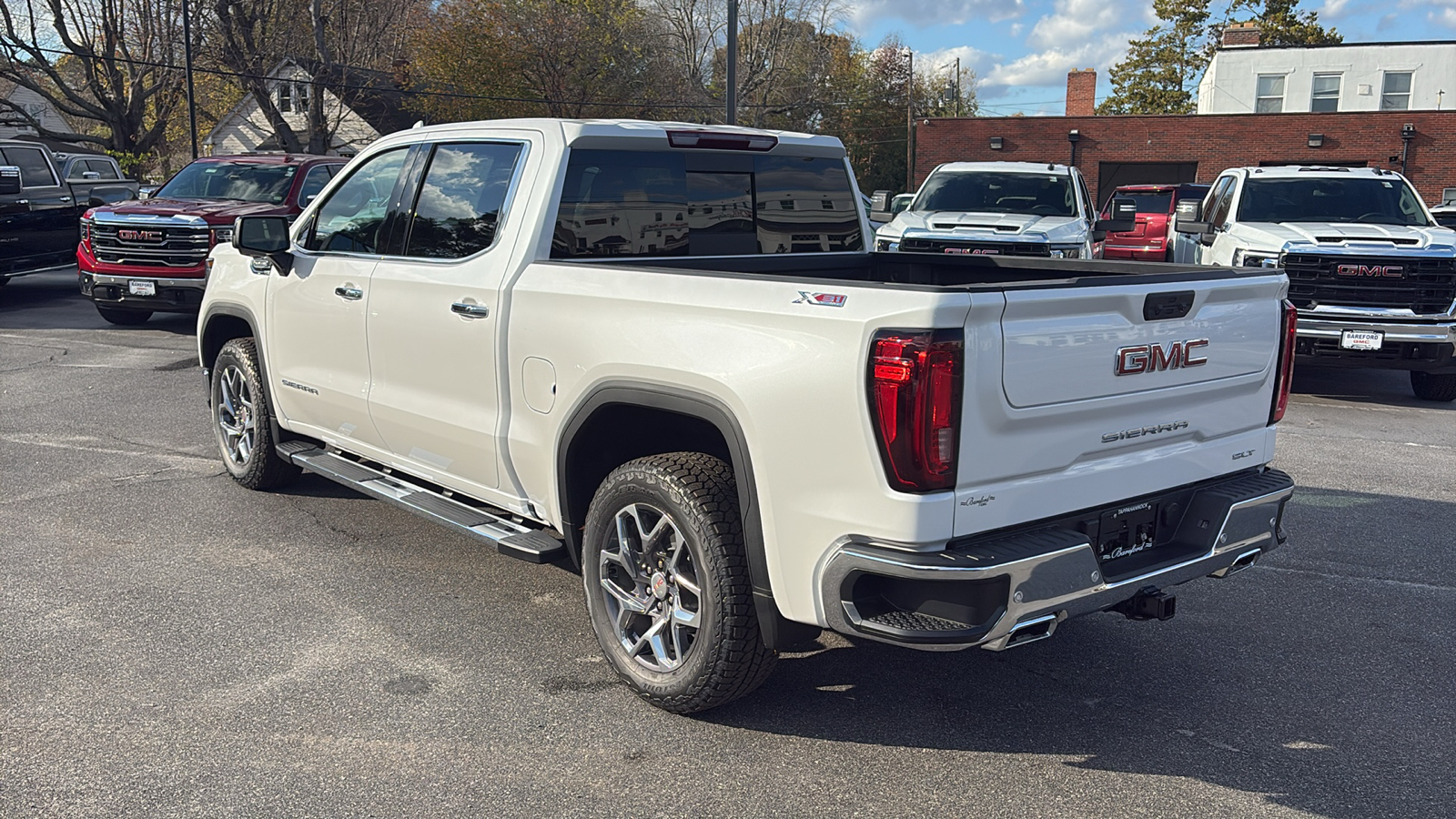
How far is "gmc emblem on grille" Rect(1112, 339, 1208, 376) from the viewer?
11.2 ft

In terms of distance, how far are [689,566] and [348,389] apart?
2.24m

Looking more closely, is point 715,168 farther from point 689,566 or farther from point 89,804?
point 89,804

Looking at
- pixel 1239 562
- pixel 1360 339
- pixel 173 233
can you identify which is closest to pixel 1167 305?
pixel 1239 562

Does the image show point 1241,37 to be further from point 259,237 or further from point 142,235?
point 259,237

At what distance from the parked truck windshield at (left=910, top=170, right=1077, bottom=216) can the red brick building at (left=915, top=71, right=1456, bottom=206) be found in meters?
22.6

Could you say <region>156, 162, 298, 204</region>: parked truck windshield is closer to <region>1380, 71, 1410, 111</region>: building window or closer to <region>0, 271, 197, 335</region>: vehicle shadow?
<region>0, 271, 197, 335</region>: vehicle shadow

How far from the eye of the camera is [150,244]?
12.6m

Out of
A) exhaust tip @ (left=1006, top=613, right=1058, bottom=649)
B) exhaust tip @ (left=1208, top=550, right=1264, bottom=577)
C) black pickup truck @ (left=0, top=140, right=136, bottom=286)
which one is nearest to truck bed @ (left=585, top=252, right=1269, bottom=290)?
exhaust tip @ (left=1208, top=550, right=1264, bottom=577)

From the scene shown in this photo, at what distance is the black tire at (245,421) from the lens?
6.14m

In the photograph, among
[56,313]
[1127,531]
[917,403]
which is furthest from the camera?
[56,313]

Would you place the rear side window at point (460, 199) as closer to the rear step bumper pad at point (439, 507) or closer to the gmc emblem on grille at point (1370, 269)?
the rear step bumper pad at point (439, 507)

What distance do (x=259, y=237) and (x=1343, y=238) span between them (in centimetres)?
850

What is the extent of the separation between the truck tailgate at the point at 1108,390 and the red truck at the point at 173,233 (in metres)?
10.8

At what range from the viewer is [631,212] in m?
4.71
